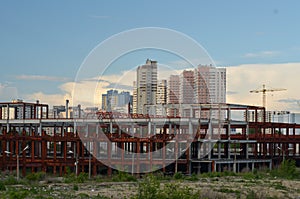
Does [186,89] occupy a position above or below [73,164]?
above

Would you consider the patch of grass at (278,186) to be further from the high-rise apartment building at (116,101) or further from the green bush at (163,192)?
the high-rise apartment building at (116,101)

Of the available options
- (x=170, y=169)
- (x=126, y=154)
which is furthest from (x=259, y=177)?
(x=126, y=154)

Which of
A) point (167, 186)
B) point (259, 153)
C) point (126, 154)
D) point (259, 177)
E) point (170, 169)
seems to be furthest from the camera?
point (259, 153)

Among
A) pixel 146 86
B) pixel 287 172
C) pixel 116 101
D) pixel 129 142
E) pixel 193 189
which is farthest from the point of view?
pixel 146 86

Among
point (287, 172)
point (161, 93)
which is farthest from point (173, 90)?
point (287, 172)

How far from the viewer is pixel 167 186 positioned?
1619 cm

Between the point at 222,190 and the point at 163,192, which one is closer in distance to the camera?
the point at 163,192

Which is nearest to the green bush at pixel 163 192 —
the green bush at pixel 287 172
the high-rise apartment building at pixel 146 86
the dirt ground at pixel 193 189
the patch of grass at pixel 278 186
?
the dirt ground at pixel 193 189

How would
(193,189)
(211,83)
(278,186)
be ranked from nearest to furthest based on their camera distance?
(193,189)
(278,186)
(211,83)

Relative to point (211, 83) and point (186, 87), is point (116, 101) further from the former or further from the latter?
point (211, 83)

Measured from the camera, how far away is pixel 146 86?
57688 mm

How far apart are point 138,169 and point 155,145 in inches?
149

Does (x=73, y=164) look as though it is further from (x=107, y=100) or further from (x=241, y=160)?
(x=241, y=160)

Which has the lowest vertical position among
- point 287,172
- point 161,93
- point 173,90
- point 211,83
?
Answer: point 287,172
